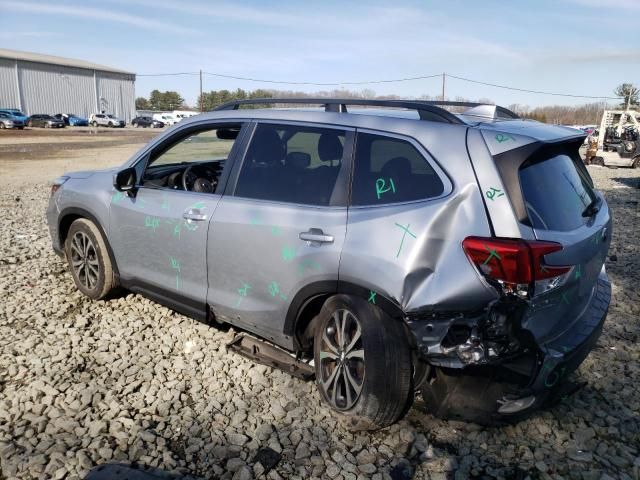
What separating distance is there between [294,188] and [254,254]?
48 centimetres

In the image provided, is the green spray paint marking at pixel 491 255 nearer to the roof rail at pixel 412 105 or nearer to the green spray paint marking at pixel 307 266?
the roof rail at pixel 412 105

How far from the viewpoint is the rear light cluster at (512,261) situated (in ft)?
7.85

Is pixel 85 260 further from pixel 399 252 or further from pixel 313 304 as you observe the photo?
pixel 399 252

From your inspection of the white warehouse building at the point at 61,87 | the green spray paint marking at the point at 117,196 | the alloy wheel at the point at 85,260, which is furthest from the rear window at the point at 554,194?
the white warehouse building at the point at 61,87

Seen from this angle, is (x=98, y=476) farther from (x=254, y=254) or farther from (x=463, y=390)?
(x=463, y=390)

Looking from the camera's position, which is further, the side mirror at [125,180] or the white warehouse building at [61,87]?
the white warehouse building at [61,87]

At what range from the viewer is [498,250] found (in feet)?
7.88

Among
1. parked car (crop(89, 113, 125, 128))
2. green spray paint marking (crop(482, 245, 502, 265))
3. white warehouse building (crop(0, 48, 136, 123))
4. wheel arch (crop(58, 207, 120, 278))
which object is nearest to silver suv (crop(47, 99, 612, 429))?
green spray paint marking (crop(482, 245, 502, 265))

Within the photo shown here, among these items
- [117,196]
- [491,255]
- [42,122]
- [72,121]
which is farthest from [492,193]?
[72,121]

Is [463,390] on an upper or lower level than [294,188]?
lower

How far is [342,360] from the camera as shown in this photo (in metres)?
3.02

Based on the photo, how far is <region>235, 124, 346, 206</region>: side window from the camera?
3.11m

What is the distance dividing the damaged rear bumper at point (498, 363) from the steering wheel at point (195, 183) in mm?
2065

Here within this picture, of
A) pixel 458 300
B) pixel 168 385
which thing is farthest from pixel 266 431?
pixel 458 300
